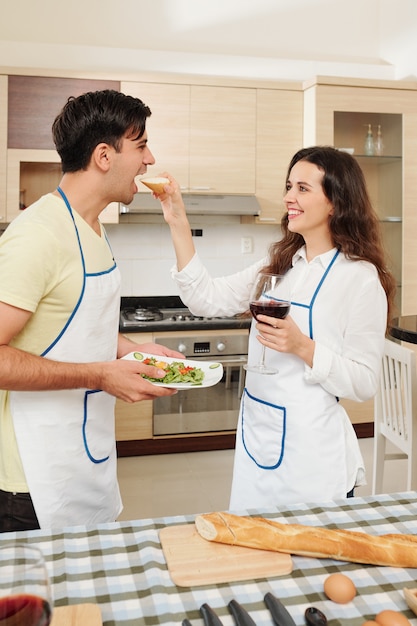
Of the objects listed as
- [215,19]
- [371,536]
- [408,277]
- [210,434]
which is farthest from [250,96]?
[371,536]

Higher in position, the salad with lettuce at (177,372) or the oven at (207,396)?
the salad with lettuce at (177,372)

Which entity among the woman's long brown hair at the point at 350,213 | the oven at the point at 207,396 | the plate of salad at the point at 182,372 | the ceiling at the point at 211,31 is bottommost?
the oven at the point at 207,396

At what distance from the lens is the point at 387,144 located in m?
4.36

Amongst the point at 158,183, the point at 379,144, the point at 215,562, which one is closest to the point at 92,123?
the point at 158,183

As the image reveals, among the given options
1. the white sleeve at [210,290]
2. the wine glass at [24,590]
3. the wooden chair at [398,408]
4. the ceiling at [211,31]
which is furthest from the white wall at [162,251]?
the wine glass at [24,590]

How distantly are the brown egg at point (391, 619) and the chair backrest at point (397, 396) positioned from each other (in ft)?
5.72

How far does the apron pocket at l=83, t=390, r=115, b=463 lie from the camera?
64.1 inches

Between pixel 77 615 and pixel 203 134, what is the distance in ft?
11.9

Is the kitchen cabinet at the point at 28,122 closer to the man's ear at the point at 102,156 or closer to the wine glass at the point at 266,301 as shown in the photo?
the man's ear at the point at 102,156

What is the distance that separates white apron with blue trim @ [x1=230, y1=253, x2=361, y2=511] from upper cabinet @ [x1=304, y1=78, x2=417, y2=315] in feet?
8.98

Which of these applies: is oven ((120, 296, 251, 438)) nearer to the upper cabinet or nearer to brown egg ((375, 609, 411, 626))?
the upper cabinet

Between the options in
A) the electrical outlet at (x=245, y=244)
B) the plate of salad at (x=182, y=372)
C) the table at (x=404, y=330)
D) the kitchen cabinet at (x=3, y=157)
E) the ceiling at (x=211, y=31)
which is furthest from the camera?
the electrical outlet at (x=245, y=244)

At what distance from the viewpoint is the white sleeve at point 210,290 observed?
193 cm

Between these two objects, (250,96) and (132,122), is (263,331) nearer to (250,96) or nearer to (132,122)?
(132,122)
